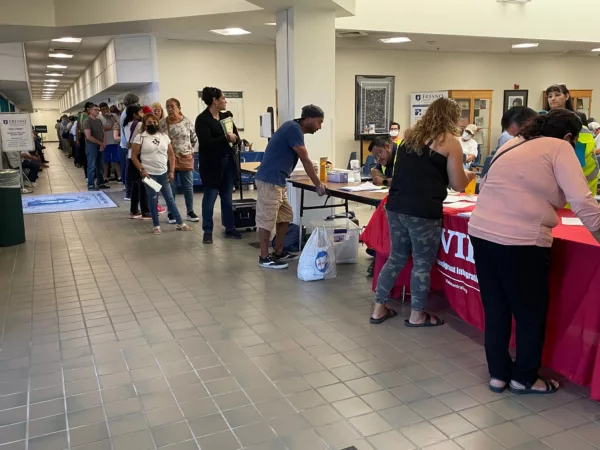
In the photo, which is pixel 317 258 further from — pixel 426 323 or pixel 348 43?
pixel 348 43

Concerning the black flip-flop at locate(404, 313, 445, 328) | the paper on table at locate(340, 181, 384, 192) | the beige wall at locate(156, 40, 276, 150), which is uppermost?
the beige wall at locate(156, 40, 276, 150)

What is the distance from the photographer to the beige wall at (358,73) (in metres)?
10.3

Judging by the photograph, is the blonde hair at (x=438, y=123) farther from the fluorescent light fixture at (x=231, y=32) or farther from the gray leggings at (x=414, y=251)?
the fluorescent light fixture at (x=231, y=32)

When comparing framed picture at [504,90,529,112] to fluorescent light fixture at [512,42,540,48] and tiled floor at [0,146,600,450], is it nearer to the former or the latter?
fluorescent light fixture at [512,42,540,48]

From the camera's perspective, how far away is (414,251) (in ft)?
11.1

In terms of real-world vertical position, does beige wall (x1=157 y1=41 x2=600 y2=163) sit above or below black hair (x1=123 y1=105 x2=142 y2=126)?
above

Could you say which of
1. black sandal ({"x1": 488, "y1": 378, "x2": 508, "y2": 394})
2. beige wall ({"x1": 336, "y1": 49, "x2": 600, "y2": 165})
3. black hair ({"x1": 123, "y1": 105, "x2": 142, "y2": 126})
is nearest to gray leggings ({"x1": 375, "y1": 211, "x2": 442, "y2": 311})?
black sandal ({"x1": 488, "y1": 378, "x2": 508, "y2": 394})

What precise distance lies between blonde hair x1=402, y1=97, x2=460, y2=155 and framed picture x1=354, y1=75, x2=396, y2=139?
8.24 metres

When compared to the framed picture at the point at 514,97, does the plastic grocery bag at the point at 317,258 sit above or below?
below

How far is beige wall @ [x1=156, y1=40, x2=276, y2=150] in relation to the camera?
10234 millimetres

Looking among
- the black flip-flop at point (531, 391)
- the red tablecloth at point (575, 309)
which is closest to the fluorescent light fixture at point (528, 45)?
the red tablecloth at point (575, 309)

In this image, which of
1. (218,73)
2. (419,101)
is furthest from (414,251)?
(419,101)

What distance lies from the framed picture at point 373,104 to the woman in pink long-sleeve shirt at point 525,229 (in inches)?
349

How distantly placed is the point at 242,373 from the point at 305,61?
3880 mm
